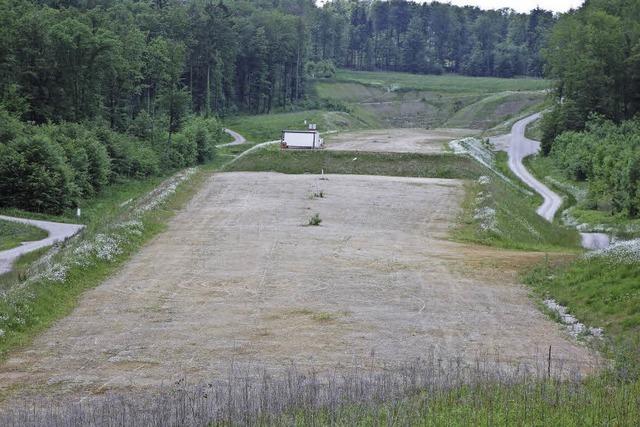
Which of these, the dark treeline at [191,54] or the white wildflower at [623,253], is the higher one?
the dark treeline at [191,54]

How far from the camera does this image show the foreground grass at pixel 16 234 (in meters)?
40.6

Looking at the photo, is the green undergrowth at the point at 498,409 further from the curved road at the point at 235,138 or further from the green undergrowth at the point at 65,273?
the curved road at the point at 235,138

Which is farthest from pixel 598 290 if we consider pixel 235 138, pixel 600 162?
pixel 235 138

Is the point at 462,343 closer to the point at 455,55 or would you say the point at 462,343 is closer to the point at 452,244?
the point at 452,244

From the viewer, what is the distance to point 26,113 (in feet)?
228

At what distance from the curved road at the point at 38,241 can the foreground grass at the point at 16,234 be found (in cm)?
52

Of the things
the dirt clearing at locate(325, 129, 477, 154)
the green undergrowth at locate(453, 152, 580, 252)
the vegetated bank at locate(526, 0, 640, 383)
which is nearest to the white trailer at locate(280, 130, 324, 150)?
the dirt clearing at locate(325, 129, 477, 154)

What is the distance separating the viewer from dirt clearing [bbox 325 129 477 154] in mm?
74375

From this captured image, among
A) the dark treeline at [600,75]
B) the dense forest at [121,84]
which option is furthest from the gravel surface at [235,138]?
the dark treeline at [600,75]

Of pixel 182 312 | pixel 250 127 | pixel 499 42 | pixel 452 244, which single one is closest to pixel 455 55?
pixel 499 42

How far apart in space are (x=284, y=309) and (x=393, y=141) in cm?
6152

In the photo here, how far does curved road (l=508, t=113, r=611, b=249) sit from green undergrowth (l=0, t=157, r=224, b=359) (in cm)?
→ 2242

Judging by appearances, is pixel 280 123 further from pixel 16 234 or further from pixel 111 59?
pixel 16 234

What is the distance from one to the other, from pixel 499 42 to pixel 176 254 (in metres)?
178
